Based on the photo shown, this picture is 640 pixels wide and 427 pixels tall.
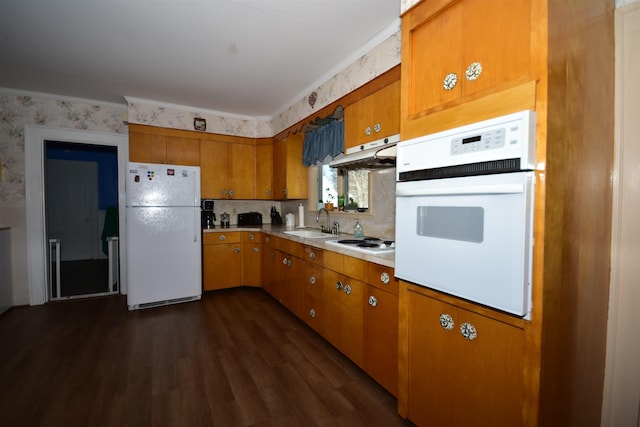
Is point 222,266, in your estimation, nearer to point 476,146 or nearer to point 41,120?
point 41,120

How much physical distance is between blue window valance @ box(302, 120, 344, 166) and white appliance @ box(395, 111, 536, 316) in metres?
1.48

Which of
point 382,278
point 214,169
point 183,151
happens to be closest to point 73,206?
point 183,151

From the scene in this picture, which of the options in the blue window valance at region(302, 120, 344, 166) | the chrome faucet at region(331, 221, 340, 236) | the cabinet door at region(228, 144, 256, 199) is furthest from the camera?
the cabinet door at region(228, 144, 256, 199)

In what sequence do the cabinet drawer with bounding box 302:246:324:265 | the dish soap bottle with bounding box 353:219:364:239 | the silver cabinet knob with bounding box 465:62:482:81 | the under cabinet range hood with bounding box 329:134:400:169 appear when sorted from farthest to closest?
the dish soap bottle with bounding box 353:219:364:239
the cabinet drawer with bounding box 302:246:324:265
the under cabinet range hood with bounding box 329:134:400:169
the silver cabinet knob with bounding box 465:62:482:81

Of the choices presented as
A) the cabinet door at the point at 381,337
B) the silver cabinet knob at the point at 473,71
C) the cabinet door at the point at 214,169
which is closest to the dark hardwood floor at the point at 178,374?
the cabinet door at the point at 381,337

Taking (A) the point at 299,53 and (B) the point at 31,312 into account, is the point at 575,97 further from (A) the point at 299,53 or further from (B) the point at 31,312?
(B) the point at 31,312

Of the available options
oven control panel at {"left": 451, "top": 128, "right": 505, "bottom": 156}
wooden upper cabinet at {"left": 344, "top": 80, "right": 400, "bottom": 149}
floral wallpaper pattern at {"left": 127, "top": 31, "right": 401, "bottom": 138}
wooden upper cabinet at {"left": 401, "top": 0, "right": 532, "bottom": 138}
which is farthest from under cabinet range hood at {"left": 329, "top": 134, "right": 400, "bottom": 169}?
oven control panel at {"left": 451, "top": 128, "right": 505, "bottom": 156}

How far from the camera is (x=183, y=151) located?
372cm

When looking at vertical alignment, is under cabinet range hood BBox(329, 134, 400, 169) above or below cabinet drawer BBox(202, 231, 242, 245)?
above

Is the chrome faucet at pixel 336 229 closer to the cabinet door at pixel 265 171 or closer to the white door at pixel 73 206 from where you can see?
the cabinet door at pixel 265 171

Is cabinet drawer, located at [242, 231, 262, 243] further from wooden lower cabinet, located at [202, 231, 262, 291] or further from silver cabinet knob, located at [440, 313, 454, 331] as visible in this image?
silver cabinet knob, located at [440, 313, 454, 331]

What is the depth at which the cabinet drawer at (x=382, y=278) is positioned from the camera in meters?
1.63

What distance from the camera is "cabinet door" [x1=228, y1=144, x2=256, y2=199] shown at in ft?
13.3

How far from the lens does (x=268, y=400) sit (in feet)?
5.68
